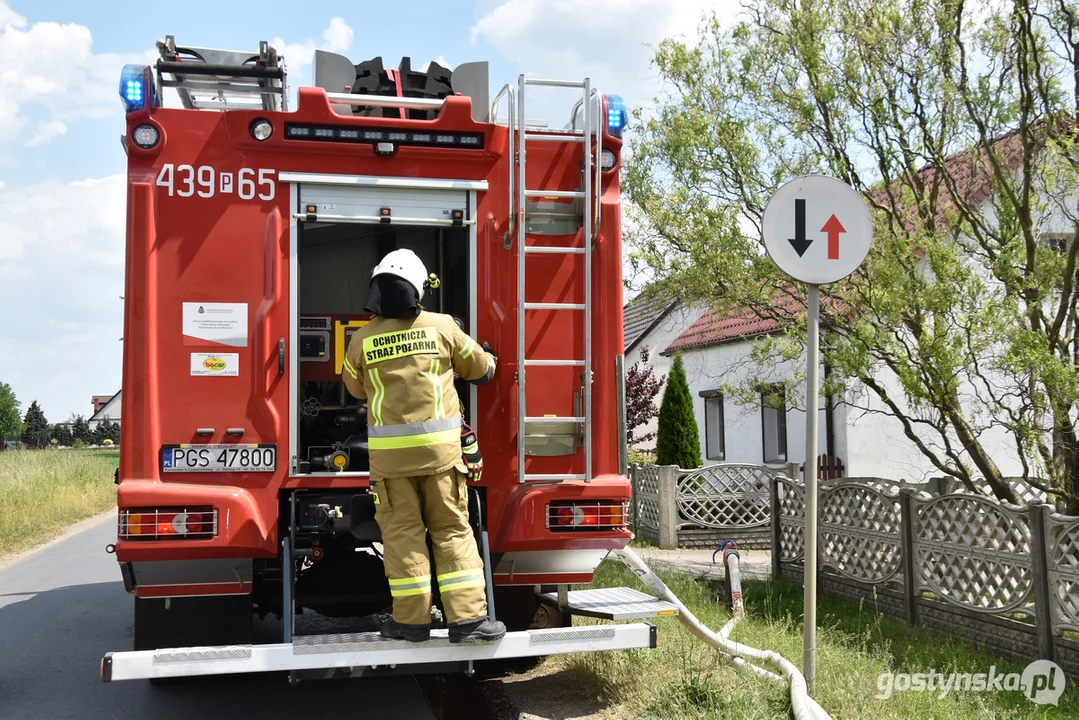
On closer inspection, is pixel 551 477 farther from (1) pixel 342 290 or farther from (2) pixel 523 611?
(1) pixel 342 290

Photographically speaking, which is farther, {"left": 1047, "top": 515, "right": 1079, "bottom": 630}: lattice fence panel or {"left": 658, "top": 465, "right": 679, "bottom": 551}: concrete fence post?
{"left": 658, "top": 465, "right": 679, "bottom": 551}: concrete fence post

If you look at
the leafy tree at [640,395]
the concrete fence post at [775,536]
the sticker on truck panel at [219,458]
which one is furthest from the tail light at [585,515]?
the leafy tree at [640,395]

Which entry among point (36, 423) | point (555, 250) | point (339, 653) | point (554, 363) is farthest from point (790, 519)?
point (36, 423)

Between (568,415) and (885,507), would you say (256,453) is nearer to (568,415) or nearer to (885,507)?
(568,415)

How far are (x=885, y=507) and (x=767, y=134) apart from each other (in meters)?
3.59

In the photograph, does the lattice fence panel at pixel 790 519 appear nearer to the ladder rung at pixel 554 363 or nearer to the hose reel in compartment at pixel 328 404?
the ladder rung at pixel 554 363

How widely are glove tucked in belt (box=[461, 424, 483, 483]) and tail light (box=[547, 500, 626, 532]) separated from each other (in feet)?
1.79

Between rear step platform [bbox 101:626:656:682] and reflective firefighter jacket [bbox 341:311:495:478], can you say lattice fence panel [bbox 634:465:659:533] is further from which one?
reflective firefighter jacket [bbox 341:311:495:478]

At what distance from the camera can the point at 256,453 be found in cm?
523

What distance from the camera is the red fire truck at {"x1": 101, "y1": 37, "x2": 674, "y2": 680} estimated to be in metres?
5.12

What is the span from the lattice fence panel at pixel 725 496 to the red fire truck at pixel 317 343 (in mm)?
7569

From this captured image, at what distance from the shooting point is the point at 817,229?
18.0ft

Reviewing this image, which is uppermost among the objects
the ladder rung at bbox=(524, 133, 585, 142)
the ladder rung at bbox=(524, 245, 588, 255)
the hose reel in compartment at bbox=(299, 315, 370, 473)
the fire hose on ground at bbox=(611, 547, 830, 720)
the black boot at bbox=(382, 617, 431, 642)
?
the ladder rung at bbox=(524, 133, 585, 142)

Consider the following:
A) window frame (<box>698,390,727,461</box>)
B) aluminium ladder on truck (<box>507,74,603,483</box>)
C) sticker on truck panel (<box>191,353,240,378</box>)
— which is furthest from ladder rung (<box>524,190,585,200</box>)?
window frame (<box>698,390,727,461</box>)
